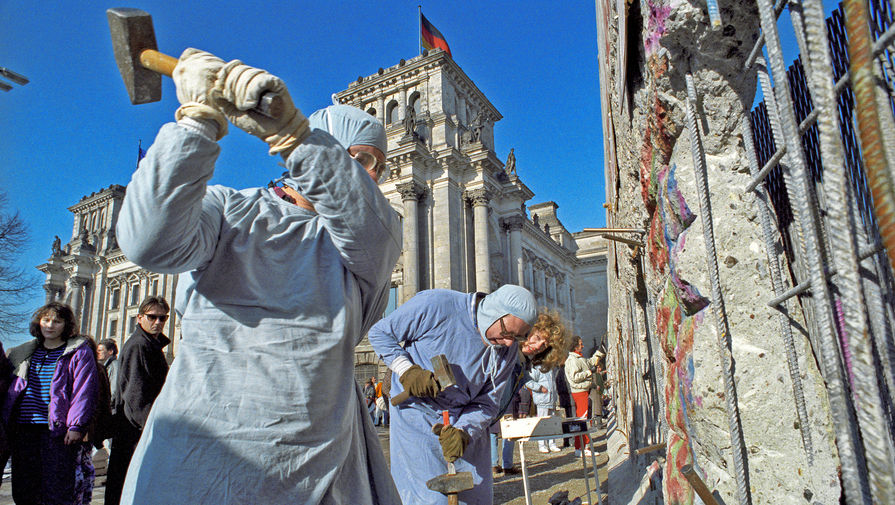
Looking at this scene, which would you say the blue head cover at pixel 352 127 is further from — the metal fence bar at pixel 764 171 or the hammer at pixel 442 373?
the hammer at pixel 442 373

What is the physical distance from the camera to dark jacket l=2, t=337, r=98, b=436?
12.1 feet

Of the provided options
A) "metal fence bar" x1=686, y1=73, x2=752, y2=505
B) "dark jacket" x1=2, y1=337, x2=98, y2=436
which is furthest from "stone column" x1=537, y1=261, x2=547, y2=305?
"metal fence bar" x1=686, y1=73, x2=752, y2=505

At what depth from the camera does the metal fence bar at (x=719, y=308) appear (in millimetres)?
1682

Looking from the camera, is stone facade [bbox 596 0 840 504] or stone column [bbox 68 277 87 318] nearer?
stone facade [bbox 596 0 840 504]

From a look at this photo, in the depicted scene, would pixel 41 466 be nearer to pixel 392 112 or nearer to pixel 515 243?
pixel 515 243

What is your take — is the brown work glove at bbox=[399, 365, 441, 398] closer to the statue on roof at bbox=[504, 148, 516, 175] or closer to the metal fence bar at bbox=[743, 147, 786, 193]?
the metal fence bar at bbox=[743, 147, 786, 193]

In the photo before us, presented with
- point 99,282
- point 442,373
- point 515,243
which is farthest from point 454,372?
point 99,282

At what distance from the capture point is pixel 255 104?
1168mm

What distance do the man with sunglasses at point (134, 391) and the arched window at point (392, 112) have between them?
25.4 m

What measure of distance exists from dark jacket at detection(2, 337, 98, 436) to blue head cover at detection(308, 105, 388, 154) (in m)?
3.30

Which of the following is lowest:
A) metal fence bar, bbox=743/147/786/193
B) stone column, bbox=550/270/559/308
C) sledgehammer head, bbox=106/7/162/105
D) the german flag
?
metal fence bar, bbox=743/147/786/193

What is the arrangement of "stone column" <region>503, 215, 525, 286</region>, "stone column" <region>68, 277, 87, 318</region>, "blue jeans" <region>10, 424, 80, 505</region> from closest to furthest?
"blue jeans" <region>10, 424, 80, 505</region> < "stone column" <region>503, 215, 525, 286</region> < "stone column" <region>68, 277, 87, 318</region>

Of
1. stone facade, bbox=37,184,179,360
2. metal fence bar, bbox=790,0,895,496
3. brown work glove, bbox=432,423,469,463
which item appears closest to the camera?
metal fence bar, bbox=790,0,895,496

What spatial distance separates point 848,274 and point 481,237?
24.6 meters
